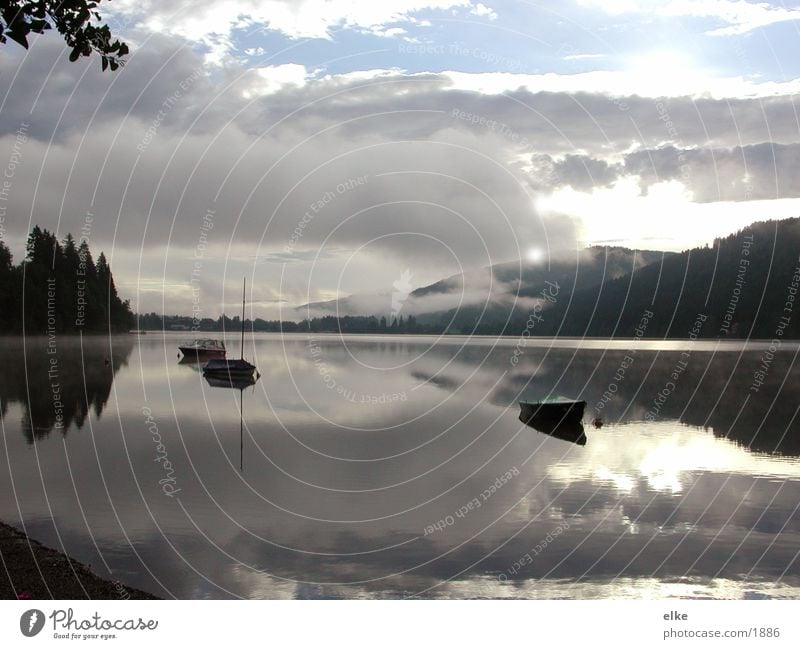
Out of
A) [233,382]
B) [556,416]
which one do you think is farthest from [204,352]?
[556,416]

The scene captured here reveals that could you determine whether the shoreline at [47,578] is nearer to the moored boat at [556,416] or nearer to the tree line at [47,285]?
the moored boat at [556,416]

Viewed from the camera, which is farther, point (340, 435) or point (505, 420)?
point (505, 420)

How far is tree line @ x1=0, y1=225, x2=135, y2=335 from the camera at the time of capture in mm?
132250

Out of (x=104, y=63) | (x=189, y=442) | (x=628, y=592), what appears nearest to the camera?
(x=104, y=63)

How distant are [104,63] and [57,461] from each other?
90.3ft

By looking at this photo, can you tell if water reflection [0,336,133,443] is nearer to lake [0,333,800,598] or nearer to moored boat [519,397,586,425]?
lake [0,333,800,598]

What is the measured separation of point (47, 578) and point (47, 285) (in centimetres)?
13162

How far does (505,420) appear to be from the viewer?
5466 centimetres

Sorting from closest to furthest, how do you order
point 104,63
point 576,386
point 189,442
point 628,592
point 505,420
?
point 104,63, point 628,592, point 189,442, point 505,420, point 576,386

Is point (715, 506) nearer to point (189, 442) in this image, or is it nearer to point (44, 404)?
point (189, 442)

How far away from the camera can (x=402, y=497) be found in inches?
1120

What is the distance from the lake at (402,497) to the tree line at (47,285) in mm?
74929

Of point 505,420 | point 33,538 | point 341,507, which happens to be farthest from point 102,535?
point 505,420

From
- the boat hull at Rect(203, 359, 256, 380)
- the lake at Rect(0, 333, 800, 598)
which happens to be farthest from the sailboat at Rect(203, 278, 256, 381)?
the lake at Rect(0, 333, 800, 598)
